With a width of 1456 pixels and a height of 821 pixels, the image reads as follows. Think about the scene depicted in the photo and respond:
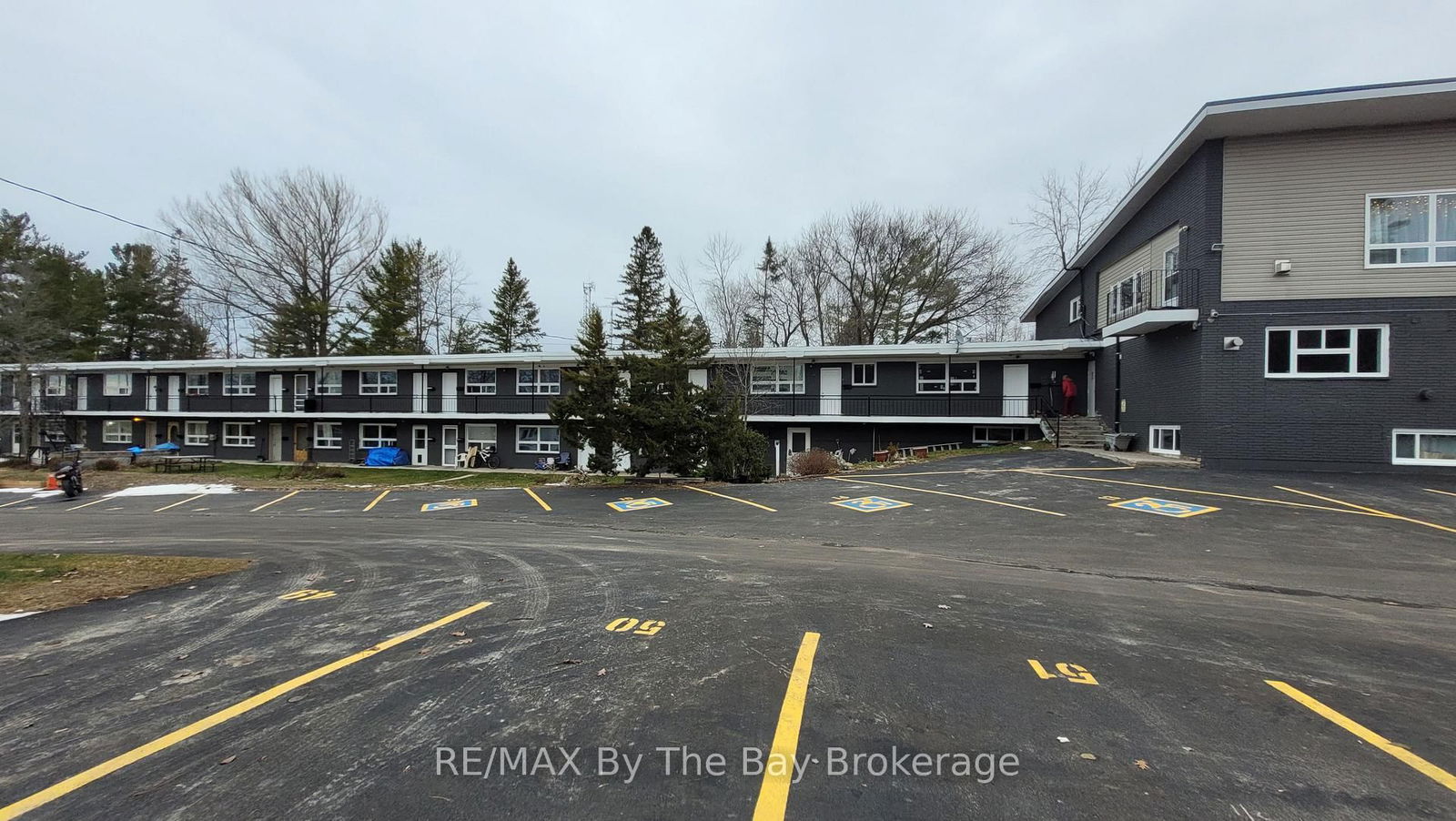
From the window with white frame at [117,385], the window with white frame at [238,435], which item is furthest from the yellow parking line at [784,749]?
the window with white frame at [117,385]

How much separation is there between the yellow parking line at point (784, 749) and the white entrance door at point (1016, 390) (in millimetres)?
20841

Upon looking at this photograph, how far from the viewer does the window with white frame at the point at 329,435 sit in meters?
30.3

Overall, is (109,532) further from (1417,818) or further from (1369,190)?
(1369,190)

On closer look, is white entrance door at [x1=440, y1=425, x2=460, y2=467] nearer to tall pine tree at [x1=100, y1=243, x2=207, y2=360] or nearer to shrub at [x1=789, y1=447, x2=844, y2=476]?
shrub at [x1=789, y1=447, x2=844, y2=476]

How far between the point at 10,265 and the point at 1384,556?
173 ft

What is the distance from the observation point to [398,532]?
11.2 meters

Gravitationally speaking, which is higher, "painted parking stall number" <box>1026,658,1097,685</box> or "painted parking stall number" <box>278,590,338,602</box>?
"painted parking stall number" <box>1026,658,1097,685</box>

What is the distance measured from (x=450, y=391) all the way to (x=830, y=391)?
18.8 metres

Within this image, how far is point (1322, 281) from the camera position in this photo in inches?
523

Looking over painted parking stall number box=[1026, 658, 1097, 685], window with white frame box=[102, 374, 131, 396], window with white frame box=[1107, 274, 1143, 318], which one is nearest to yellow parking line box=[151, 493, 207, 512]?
window with white frame box=[102, 374, 131, 396]

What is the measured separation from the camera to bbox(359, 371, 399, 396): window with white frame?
97.2 feet

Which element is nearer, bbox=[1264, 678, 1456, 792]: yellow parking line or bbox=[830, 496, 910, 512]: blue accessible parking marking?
bbox=[1264, 678, 1456, 792]: yellow parking line

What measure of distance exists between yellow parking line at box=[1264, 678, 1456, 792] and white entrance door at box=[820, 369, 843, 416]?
65.7ft

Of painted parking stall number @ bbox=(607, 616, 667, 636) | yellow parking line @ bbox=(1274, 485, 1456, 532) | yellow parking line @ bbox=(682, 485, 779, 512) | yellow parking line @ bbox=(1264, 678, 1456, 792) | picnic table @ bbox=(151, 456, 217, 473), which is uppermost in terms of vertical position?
yellow parking line @ bbox=(1274, 485, 1456, 532)
